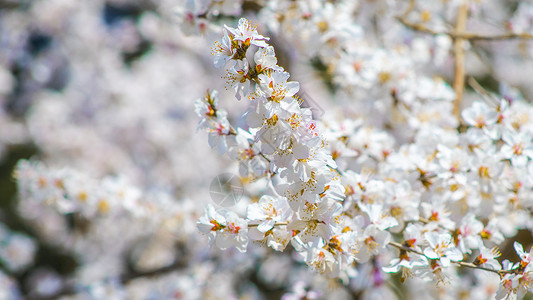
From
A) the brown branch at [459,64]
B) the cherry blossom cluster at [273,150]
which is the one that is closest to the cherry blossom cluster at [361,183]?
the cherry blossom cluster at [273,150]

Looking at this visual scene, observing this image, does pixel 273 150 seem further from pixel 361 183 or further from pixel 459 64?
pixel 459 64

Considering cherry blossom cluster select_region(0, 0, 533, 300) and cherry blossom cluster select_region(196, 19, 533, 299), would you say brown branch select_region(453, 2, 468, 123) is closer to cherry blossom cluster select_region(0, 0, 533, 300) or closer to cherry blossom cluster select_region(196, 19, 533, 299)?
cherry blossom cluster select_region(0, 0, 533, 300)

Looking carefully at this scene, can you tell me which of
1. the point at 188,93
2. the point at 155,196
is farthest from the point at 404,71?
the point at 188,93

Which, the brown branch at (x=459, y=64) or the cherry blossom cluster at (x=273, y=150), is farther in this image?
the brown branch at (x=459, y=64)

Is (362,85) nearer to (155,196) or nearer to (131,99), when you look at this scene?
(155,196)

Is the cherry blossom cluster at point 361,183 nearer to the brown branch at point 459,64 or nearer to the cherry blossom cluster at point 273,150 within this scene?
the cherry blossom cluster at point 273,150

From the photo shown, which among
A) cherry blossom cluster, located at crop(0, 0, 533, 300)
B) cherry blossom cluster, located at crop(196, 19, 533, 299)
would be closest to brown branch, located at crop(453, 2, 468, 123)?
cherry blossom cluster, located at crop(0, 0, 533, 300)
